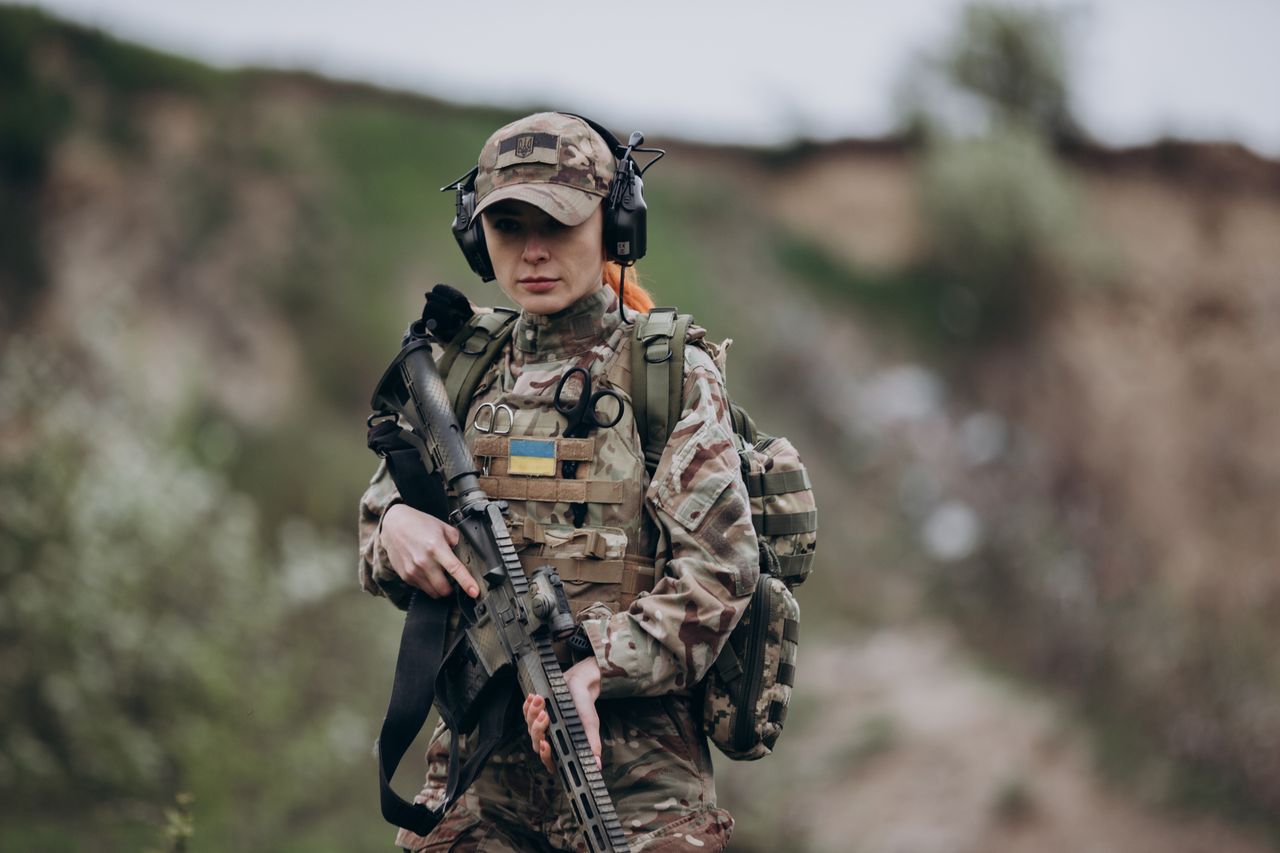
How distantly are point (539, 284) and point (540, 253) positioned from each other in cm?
8

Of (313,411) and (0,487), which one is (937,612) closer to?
(313,411)

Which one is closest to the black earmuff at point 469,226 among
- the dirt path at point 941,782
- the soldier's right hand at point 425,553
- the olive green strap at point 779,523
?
the soldier's right hand at point 425,553

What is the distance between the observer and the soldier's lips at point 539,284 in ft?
10.4

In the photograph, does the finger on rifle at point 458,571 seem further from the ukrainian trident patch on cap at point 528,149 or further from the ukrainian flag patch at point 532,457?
the ukrainian trident patch on cap at point 528,149

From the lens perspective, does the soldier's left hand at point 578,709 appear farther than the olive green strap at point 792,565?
No

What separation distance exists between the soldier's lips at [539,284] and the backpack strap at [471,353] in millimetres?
229

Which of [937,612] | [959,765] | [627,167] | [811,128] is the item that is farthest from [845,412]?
[627,167]

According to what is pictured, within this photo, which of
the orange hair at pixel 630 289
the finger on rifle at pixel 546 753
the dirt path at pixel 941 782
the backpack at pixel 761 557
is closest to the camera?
the finger on rifle at pixel 546 753

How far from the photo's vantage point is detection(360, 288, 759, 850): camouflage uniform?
9.47ft

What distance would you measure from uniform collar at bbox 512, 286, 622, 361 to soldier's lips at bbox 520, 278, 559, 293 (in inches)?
4.0

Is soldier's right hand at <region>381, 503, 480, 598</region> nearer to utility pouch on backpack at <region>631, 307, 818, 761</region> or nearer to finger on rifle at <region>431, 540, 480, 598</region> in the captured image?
finger on rifle at <region>431, 540, 480, 598</region>

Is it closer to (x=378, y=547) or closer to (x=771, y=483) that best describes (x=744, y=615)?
(x=771, y=483)

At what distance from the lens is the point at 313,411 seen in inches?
578

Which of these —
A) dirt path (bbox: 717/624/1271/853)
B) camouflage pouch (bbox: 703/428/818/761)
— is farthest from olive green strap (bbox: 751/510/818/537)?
dirt path (bbox: 717/624/1271/853)
